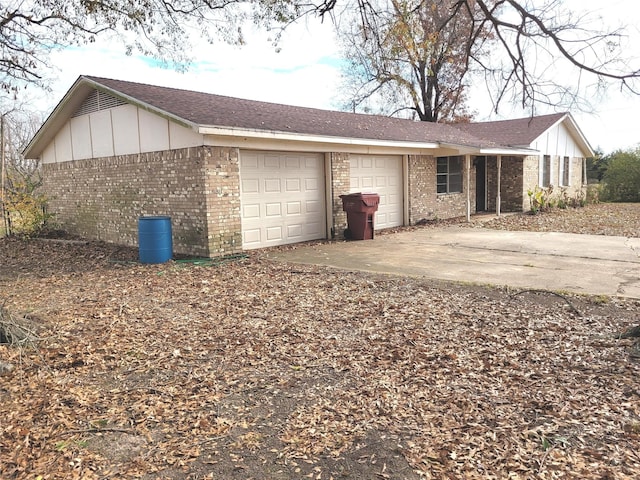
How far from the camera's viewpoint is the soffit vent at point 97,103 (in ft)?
38.7

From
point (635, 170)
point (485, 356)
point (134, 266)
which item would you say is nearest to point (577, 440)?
point (485, 356)

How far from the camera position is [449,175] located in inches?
688

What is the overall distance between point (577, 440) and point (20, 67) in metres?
11.2

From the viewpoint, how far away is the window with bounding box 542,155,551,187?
70.7ft

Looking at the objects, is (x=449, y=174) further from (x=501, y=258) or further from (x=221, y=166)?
(x=221, y=166)

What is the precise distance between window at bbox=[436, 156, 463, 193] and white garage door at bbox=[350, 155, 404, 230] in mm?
2257

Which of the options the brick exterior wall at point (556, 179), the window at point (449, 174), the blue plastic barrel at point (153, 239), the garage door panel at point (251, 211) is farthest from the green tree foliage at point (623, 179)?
the blue plastic barrel at point (153, 239)

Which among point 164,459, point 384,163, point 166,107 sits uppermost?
point 166,107

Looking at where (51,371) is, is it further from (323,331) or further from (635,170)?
(635,170)

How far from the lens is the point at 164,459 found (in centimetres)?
292

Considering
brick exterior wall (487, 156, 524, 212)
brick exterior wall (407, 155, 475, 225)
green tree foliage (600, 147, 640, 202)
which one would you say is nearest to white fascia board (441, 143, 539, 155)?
brick exterior wall (407, 155, 475, 225)

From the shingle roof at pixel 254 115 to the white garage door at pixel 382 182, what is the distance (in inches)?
30.4

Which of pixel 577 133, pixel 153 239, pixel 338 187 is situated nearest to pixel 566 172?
pixel 577 133

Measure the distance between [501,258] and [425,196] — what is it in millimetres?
6994
